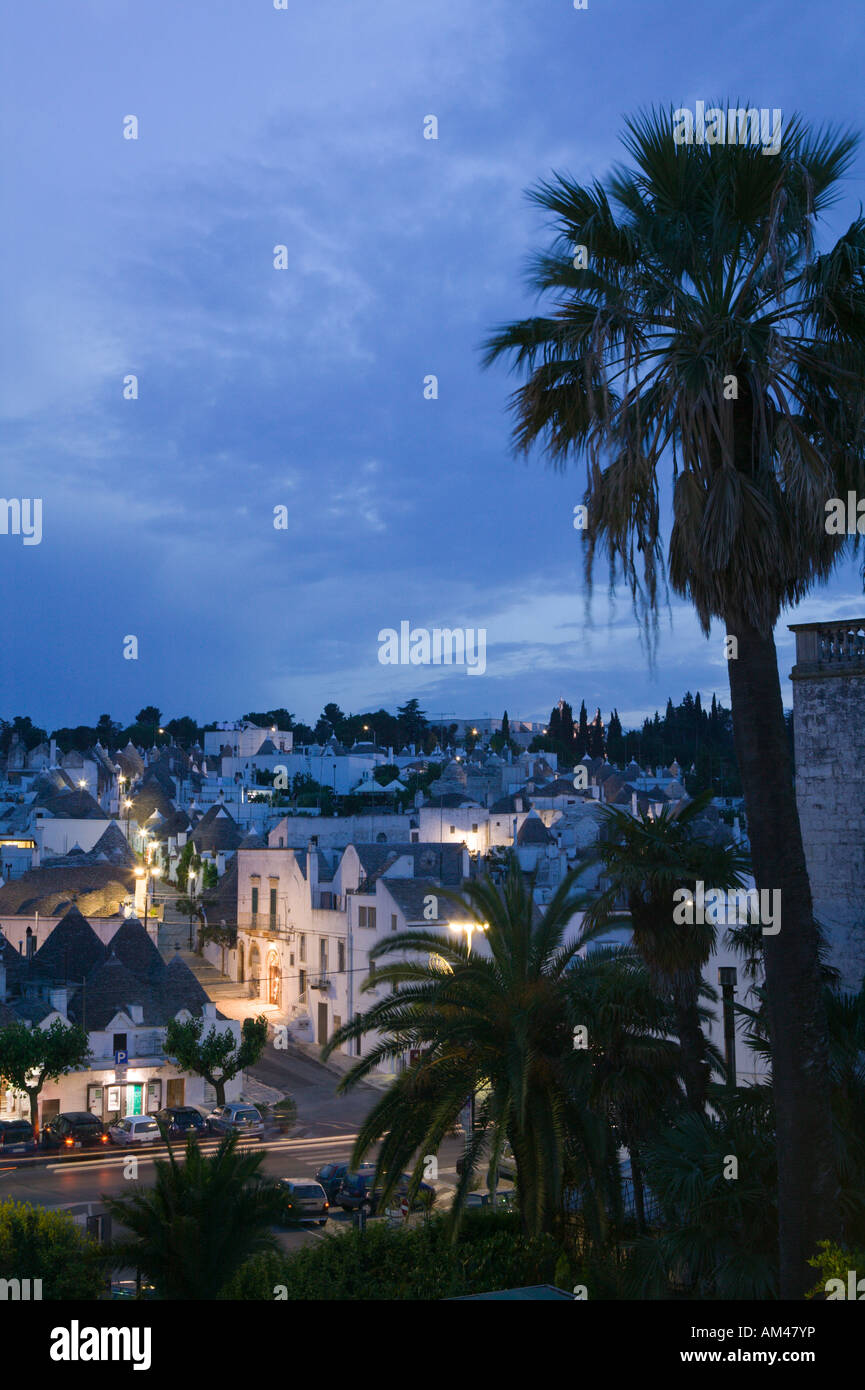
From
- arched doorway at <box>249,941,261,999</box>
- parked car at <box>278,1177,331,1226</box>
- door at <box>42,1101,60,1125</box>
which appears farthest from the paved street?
arched doorway at <box>249,941,261,999</box>

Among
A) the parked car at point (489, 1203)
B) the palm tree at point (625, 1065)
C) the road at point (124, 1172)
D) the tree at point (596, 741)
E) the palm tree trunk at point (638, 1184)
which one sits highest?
the tree at point (596, 741)

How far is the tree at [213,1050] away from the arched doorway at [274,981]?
1457 cm

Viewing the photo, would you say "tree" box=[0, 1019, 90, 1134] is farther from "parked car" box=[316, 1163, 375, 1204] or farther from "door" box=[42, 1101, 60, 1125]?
"parked car" box=[316, 1163, 375, 1204]

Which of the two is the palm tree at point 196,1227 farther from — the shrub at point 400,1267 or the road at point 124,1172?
the road at point 124,1172

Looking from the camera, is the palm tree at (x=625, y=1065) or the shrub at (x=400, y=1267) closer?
the shrub at (x=400, y=1267)

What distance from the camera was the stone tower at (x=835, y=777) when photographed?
50.9 feet

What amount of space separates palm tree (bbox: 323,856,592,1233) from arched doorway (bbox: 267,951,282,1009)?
40.3 m

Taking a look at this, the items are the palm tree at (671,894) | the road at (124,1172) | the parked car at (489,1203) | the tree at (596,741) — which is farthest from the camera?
the tree at (596,741)

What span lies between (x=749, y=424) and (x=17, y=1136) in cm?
3520

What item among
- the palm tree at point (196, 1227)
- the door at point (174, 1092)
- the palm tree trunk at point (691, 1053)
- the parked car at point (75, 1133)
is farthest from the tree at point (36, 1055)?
the palm tree trunk at point (691, 1053)

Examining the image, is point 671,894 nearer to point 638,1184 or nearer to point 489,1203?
point 638,1184
